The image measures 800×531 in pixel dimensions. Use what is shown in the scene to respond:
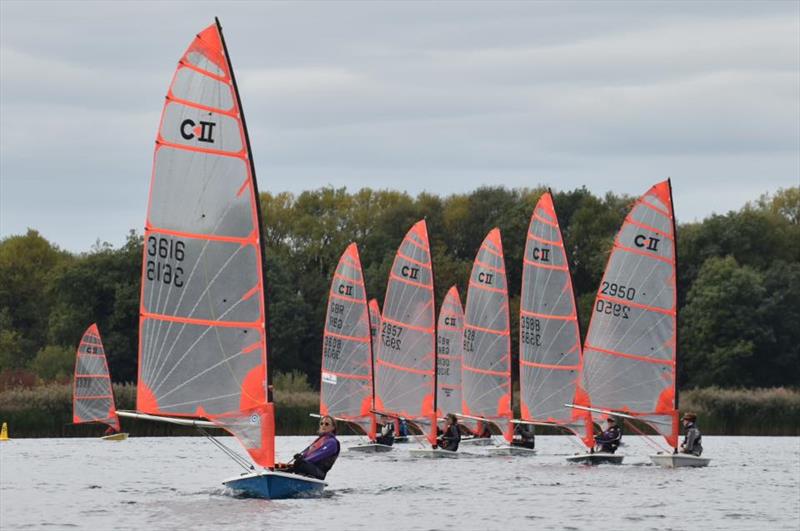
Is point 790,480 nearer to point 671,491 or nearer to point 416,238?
point 671,491

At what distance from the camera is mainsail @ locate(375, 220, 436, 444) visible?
53531 mm

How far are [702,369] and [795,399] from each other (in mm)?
18573

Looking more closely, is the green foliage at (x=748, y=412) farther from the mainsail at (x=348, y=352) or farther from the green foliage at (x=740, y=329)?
the mainsail at (x=348, y=352)

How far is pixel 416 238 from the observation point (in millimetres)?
54812

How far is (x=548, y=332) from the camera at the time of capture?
2044 inches

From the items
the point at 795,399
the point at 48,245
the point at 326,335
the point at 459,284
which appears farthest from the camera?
the point at 48,245

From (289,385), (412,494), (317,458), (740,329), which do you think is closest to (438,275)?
(740,329)

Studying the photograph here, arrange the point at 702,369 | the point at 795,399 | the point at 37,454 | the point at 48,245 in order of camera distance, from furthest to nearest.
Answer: the point at 48,245, the point at 702,369, the point at 795,399, the point at 37,454

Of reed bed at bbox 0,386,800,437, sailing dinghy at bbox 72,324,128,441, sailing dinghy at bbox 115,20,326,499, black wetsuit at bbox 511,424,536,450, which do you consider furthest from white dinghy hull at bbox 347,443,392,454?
sailing dinghy at bbox 115,20,326,499

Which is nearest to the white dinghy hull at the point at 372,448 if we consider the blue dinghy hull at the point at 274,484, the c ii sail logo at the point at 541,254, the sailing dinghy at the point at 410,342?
the sailing dinghy at the point at 410,342

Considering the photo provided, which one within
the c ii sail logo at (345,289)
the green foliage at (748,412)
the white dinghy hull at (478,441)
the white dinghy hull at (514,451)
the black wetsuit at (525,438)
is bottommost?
the white dinghy hull at (514,451)

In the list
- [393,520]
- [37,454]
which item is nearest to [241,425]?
[393,520]

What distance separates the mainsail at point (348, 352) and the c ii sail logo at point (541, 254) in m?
8.09

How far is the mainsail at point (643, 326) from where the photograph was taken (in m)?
46.6
